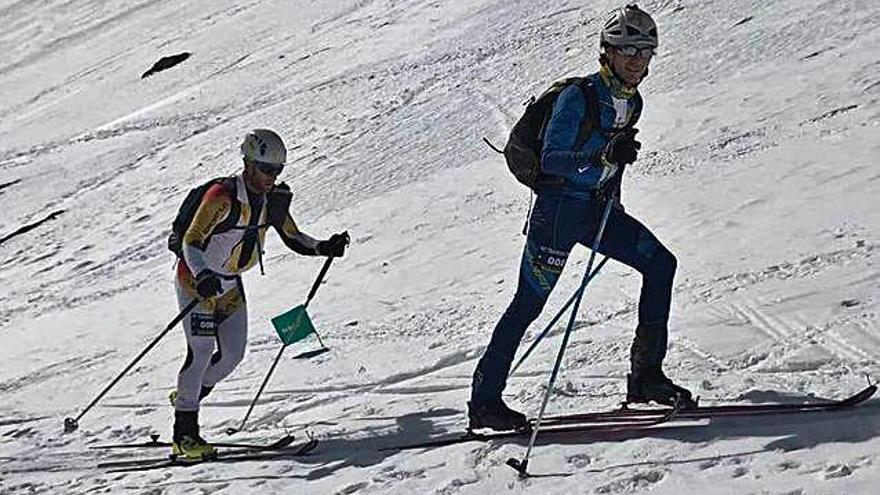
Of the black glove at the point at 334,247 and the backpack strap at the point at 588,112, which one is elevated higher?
the backpack strap at the point at 588,112

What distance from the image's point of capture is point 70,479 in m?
8.14

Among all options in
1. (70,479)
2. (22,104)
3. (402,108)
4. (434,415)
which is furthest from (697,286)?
(22,104)

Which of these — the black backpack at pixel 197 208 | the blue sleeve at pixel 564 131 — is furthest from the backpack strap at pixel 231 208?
the blue sleeve at pixel 564 131

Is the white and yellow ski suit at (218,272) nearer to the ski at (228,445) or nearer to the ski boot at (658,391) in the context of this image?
the ski at (228,445)

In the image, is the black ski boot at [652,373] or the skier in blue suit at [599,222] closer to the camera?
the skier in blue suit at [599,222]

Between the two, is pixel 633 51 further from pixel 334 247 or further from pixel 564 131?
pixel 334 247

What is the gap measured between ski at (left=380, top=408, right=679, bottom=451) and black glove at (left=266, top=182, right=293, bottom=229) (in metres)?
1.59

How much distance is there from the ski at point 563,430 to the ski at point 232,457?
67 centimetres

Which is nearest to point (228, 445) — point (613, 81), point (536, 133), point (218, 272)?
point (218, 272)

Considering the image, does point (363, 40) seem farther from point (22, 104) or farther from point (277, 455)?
point (277, 455)

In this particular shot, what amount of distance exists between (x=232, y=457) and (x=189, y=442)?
0.95ft

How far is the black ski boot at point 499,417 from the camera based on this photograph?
23.4 ft

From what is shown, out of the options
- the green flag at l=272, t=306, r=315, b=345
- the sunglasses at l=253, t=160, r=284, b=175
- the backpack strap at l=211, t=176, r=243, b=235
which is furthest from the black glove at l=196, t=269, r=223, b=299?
the green flag at l=272, t=306, r=315, b=345

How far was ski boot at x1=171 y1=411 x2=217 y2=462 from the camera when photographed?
7941mm
